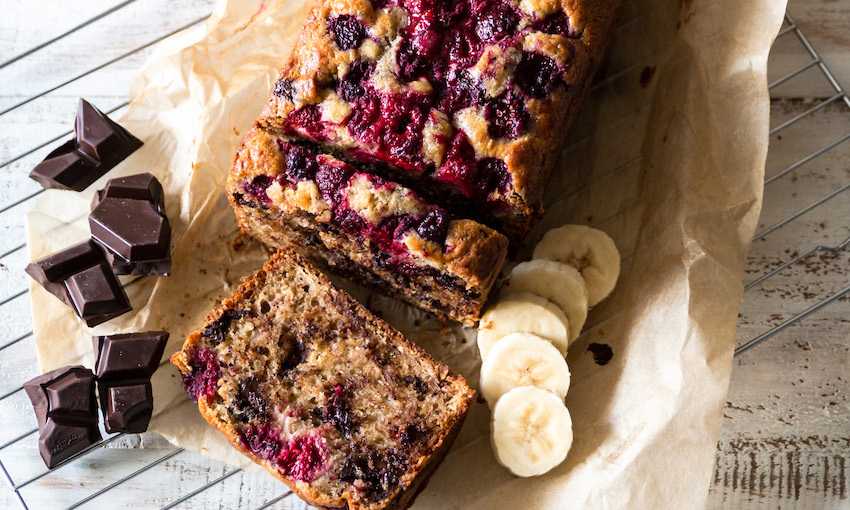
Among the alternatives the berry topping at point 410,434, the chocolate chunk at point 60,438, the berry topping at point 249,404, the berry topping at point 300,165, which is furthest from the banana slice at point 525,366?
the chocolate chunk at point 60,438

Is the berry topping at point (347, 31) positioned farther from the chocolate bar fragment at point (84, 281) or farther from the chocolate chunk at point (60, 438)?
the chocolate chunk at point (60, 438)

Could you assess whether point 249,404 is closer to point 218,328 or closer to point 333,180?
point 218,328

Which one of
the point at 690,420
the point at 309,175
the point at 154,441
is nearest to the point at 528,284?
the point at 690,420

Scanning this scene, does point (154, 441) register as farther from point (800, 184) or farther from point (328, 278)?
point (800, 184)

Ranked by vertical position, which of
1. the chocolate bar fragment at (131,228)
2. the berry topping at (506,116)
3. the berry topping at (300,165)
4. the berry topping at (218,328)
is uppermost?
the berry topping at (506,116)

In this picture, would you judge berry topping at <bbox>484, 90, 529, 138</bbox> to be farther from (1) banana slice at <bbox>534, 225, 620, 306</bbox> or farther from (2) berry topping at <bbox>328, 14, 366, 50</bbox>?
(1) banana slice at <bbox>534, 225, 620, 306</bbox>

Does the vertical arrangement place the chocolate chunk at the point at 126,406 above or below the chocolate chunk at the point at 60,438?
above
